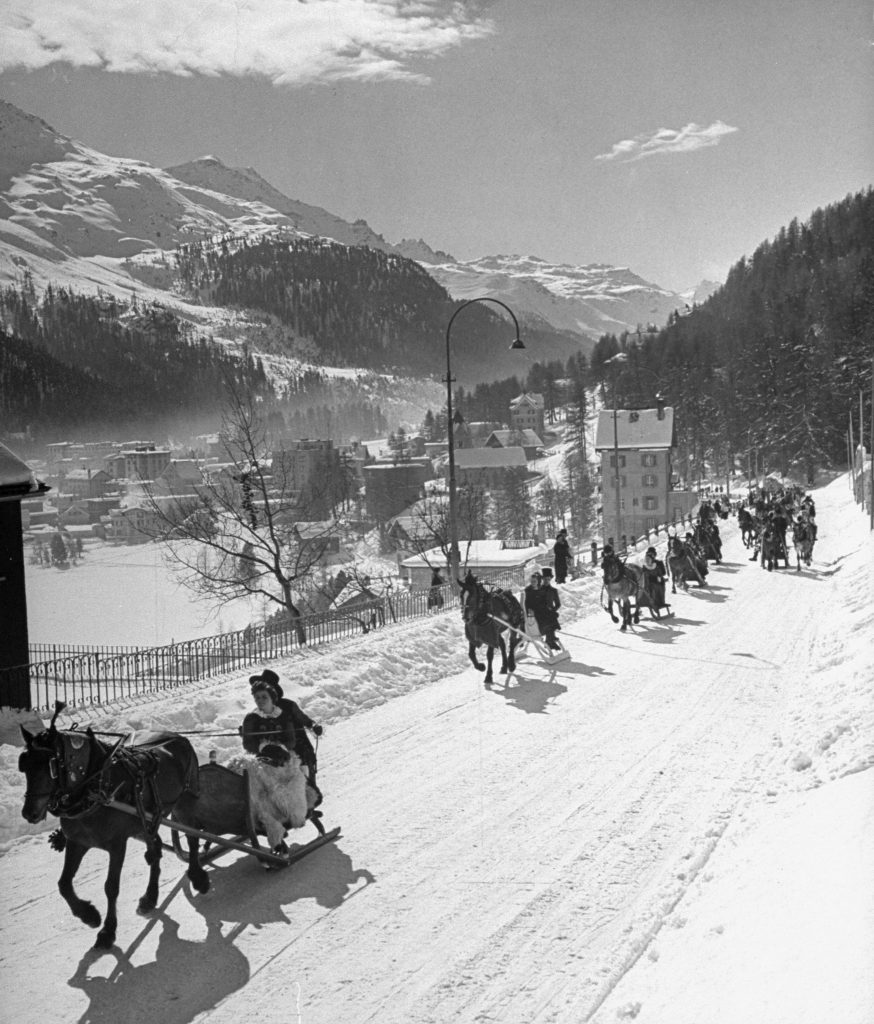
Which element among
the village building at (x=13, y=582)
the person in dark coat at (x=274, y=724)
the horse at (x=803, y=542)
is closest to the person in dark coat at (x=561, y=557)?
the horse at (x=803, y=542)

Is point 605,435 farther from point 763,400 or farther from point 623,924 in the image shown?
point 623,924

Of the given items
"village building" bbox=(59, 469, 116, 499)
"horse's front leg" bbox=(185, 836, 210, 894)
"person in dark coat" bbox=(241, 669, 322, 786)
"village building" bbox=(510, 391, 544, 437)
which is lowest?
"horse's front leg" bbox=(185, 836, 210, 894)

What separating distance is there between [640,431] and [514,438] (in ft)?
151

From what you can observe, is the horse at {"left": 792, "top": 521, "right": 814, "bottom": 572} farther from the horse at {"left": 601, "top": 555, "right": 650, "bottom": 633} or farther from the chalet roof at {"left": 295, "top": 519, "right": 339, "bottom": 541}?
the chalet roof at {"left": 295, "top": 519, "right": 339, "bottom": 541}

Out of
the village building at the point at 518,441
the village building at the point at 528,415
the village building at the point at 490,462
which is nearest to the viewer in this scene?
the village building at the point at 490,462

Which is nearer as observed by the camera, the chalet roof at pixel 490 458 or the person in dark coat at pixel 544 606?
the person in dark coat at pixel 544 606

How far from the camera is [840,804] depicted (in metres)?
6.75

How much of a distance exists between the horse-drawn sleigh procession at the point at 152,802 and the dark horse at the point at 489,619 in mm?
6695

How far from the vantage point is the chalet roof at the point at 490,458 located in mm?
105188

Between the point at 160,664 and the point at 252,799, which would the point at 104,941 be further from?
the point at 160,664

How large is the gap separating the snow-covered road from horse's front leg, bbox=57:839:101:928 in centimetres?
19

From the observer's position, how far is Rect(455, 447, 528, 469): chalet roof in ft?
345

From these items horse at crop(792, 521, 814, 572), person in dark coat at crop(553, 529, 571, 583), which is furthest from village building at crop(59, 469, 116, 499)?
horse at crop(792, 521, 814, 572)

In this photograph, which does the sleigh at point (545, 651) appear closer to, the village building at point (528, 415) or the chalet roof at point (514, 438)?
the chalet roof at point (514, 438)
